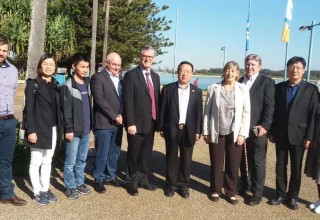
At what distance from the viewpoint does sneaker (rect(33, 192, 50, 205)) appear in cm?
393

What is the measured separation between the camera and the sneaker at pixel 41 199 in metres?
3.93

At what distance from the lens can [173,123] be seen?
4.36 metres

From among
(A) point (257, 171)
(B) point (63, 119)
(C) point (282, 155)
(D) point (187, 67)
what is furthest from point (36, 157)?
(C) point (282, 155)

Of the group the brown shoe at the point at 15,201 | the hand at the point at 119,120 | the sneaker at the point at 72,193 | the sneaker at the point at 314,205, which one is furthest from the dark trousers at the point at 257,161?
the brown shoe at the point at 15,201

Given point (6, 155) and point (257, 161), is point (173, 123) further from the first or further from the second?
point (6, 155)

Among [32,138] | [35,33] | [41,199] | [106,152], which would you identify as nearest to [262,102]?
[106,152]

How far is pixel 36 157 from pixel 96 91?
3.54 ft

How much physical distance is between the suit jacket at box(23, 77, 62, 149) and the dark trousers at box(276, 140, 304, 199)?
2877mm

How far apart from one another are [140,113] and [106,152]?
710 mm

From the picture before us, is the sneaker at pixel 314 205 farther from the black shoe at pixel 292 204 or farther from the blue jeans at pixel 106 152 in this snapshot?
the blue jeans at pixel 106 152

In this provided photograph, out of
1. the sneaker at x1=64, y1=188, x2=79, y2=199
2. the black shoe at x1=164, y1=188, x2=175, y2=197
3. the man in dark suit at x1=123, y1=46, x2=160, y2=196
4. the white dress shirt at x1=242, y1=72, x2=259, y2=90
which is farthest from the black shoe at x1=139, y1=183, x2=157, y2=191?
the white dress shirt at x1=242, y1=72, x2=259, y2=90

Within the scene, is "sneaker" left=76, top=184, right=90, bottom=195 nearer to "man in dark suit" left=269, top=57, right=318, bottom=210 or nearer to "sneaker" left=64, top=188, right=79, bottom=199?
"sneaker" left=64, top=188, right=79, bottom=199

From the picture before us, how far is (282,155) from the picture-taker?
430 cm

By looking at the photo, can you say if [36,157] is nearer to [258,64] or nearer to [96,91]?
[96,91]
